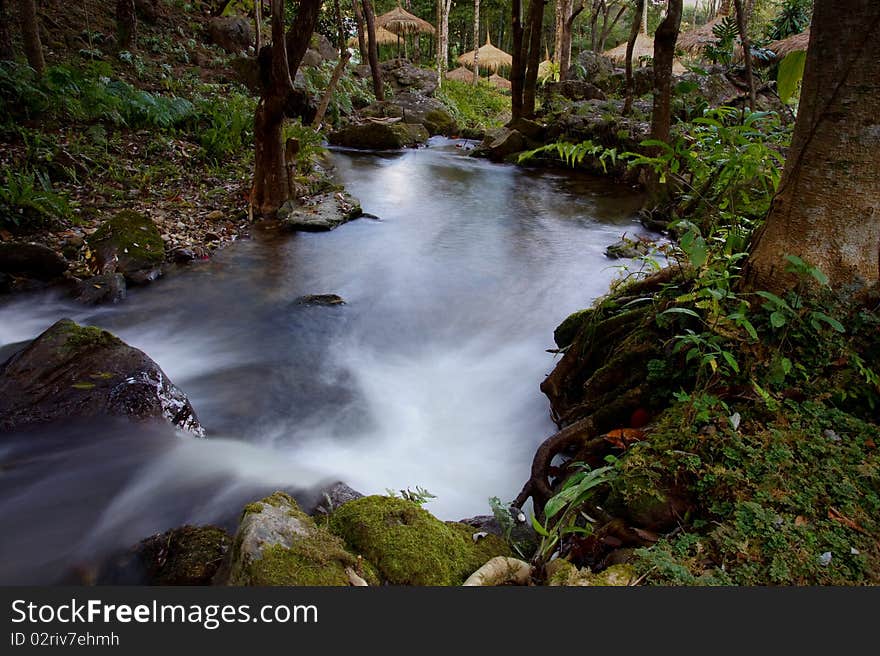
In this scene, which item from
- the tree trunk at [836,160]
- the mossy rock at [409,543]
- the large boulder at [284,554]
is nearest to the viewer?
the large boulder at [284,554]

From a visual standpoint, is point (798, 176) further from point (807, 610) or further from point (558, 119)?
point (558, 119)

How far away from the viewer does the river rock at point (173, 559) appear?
107 inches

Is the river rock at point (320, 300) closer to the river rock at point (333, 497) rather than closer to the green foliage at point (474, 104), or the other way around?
the river rock at point (333, 497)

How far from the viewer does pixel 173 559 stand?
113 inches

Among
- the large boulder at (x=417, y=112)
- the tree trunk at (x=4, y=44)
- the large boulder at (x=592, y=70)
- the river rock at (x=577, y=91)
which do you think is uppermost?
the large boulder at (x=592, y=70)

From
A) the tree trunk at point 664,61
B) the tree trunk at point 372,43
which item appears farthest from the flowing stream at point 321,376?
→ the tree trunk at point 372,43

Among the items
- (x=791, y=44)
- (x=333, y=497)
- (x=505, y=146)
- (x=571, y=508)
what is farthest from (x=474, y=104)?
(x=571, y=508)

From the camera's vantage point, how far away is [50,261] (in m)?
6.36

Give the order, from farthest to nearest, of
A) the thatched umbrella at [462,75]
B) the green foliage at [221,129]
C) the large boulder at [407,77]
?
the thatched umbrella at [462,75] → the large boulder at [407,77] → the green foliage at [221,129]

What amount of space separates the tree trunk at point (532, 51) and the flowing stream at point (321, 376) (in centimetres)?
755

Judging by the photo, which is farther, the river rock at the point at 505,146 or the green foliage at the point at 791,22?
the river rock at the point at 505,146

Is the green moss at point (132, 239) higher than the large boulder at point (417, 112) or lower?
lower

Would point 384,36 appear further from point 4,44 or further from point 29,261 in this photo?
point 29,261

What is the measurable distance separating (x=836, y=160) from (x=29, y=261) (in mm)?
7409
